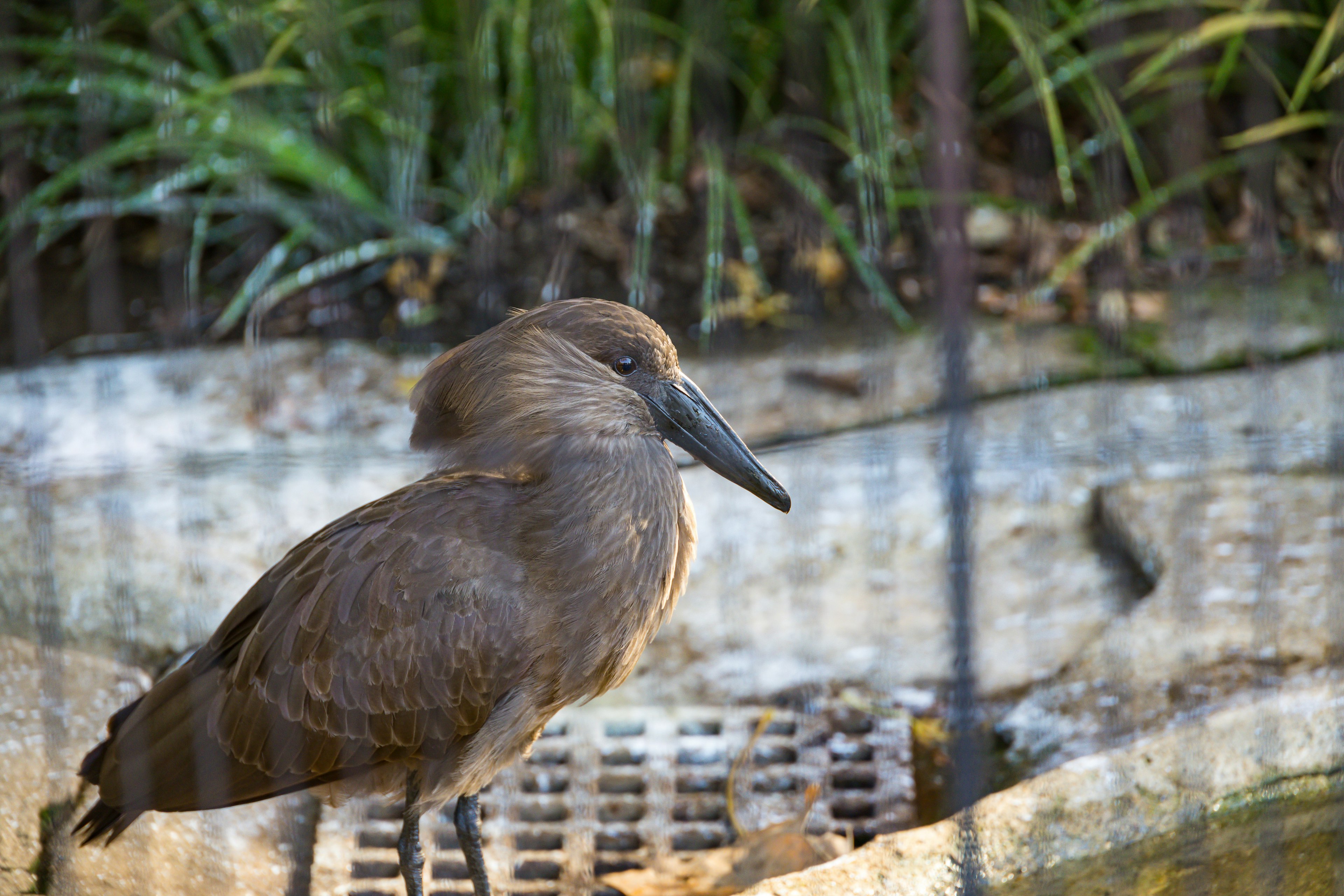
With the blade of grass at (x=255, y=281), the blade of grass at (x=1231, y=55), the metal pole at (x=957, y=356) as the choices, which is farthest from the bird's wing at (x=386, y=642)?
the blade of grass at (x=1231, y=55)

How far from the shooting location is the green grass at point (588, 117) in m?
2.98

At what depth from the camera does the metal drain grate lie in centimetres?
188

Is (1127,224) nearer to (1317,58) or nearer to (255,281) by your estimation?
(1317,58)

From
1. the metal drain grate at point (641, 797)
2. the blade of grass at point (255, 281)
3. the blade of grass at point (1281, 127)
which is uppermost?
the blade of grass at point (1281, 127)

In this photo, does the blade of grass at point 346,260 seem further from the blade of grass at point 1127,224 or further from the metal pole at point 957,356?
the metal pole at point 957,356

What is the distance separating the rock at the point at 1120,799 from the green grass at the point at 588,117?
1.35m

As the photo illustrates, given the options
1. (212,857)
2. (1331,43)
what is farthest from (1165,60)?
(212,857)

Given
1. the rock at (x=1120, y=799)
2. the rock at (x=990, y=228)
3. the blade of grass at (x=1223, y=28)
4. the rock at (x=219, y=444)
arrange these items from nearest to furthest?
the rock at (x=1120, y=799) < the rock at (x=219, y=444) < the blade of grass at (x=1223, y=28) < the rock at (x=990, y=228)

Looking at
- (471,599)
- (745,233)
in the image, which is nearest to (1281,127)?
(745,233)

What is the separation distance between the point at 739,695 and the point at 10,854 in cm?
117

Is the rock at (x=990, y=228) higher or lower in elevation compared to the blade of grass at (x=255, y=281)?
higher

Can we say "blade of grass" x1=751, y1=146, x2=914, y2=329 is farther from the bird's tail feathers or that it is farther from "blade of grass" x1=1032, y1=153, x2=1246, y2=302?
the bird's tail feathers

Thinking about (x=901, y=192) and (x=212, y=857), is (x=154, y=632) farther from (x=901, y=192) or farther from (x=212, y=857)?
(x=901, y=192)

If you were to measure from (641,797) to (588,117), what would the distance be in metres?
1.96
